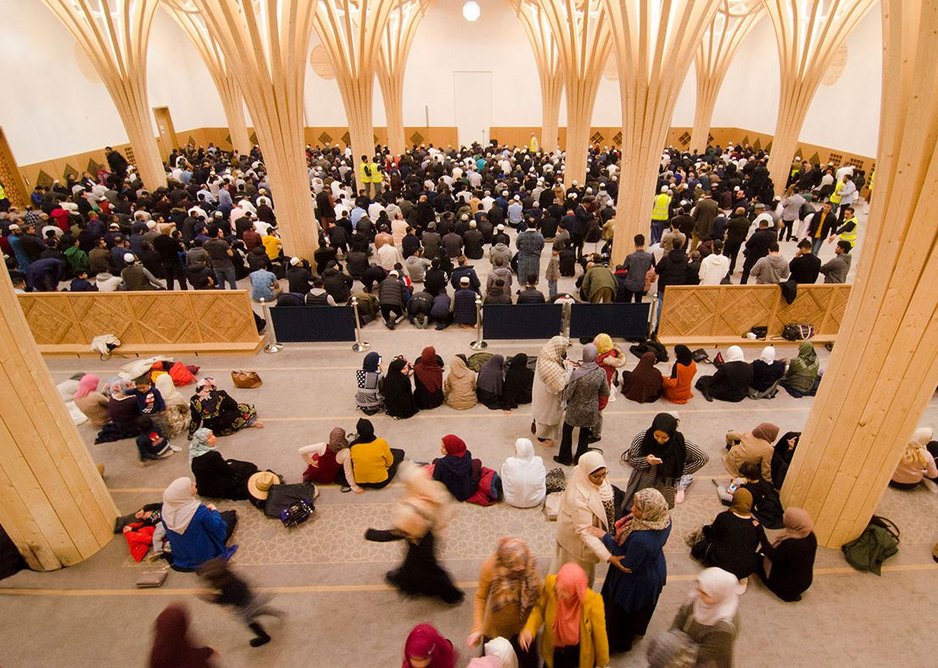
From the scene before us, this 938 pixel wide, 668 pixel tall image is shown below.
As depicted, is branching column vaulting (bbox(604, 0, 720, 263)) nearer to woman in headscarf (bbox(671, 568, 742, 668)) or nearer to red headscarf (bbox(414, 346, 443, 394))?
red headscarf (bbox(414, 346, 443, 394))

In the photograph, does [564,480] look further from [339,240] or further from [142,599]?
[339,240]

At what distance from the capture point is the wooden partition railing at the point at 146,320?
28.0ft

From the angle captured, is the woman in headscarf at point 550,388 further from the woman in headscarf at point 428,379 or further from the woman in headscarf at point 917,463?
the woman in headscarf at point 917,463

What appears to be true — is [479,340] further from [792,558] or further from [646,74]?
[646,74]

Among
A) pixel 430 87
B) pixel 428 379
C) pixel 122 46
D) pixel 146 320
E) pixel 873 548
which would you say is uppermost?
pixel 430 87

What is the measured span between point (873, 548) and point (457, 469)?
4088 mm

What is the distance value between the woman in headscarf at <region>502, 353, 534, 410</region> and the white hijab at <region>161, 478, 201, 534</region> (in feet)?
13.0

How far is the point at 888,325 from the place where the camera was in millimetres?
4137

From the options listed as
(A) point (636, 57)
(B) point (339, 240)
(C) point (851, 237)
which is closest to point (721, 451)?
(C) point (851, 237)

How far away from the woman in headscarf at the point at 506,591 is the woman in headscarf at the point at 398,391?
3.67m

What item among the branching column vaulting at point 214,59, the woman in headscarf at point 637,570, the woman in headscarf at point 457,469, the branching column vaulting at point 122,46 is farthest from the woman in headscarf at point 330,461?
the branching column vaulting at point 214,59

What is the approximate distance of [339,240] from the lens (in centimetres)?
1262

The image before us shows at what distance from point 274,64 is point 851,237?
41.1 feet

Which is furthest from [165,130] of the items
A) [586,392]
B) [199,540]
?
[586,392]
